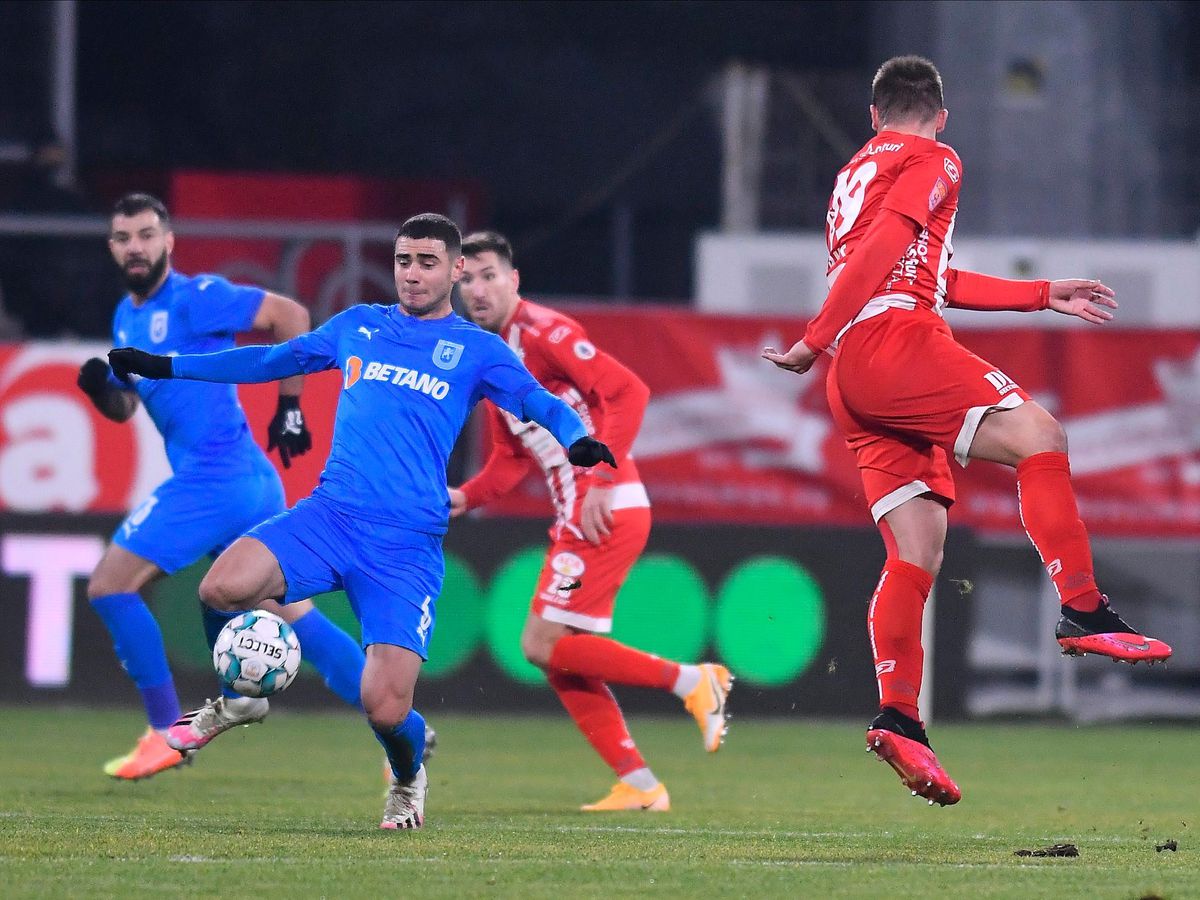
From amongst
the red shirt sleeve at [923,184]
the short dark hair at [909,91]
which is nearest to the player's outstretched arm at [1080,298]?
the red shirt sleeve at [923,184]

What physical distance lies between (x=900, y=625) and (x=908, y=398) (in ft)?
2.31

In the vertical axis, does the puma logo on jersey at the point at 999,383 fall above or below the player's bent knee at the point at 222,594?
above

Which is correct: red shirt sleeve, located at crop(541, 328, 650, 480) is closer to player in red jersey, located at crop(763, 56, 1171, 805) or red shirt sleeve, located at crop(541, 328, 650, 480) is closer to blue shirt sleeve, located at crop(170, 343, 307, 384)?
blue shirt sleeve, located at crop(170, 343, 307, 384)

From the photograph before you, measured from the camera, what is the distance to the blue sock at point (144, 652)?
27.5ft

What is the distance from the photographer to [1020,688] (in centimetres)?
1387

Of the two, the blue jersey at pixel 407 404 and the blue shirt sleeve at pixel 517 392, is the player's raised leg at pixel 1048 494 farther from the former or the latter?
the blue jersey at pixel 407 404

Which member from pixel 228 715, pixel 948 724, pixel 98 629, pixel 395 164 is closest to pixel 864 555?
pixel 948 724

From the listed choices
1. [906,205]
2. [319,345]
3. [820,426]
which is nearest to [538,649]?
[319,345]

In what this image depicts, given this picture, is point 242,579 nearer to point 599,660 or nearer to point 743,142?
point 599,660

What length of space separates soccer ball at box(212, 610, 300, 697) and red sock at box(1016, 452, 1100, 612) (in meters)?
2.30

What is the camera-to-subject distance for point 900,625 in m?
6.32

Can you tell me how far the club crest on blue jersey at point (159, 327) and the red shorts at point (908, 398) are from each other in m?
3.09

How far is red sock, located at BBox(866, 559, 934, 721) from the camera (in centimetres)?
627

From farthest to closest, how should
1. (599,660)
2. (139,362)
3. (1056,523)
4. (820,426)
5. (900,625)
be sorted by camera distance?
(820,426) < (599,660) < (139,362) < (900,625) < (1056,523)
